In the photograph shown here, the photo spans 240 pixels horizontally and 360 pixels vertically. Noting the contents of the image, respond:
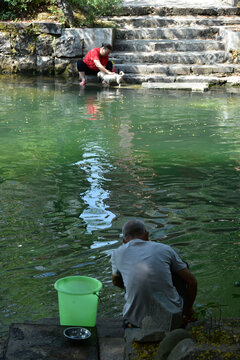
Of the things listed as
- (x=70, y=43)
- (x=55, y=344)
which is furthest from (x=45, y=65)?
(x=55, y=344)

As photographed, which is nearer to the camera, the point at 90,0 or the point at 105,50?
the point at 105,50

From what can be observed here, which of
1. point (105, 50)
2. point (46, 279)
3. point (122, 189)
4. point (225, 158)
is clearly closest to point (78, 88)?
point (105, 50)

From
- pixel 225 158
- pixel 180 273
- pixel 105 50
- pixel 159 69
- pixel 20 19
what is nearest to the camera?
pixel 180 273

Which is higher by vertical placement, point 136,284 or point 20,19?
point 20,19

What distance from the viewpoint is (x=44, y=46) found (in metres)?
Answer: 19.4

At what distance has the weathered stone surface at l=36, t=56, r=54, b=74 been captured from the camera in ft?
63.9

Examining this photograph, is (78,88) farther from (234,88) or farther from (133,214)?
(133,214)

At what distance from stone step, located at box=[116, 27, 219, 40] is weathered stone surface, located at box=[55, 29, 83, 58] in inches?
60.2

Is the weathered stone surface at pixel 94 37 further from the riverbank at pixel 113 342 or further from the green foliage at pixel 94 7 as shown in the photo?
the riverbank at pixel 113 342

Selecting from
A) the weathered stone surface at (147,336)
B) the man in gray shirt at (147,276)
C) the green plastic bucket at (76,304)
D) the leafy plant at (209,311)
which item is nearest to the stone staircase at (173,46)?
the leafy plant at (209,311)

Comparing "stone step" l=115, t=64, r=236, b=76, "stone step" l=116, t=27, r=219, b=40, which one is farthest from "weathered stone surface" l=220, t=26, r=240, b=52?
"stone step" l=116, t=27, r=219, b=40

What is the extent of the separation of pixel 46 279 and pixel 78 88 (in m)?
12.4

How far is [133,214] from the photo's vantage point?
257 inches

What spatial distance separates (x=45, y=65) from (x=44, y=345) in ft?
54.9
